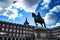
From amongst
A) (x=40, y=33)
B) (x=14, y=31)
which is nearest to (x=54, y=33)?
(x=14, y=31)

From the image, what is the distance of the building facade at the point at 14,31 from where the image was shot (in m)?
69.8

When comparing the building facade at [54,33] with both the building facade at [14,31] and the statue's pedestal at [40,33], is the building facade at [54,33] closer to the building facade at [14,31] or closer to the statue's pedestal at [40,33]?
the building facade at [14,31]

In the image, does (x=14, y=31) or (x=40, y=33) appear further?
(x=14, y=31)

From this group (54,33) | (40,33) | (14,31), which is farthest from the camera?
(54,33)

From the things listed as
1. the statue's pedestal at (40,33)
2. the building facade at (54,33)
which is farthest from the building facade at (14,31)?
the statue's pedestal at (40,33)

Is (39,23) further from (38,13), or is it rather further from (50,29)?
(50,29)

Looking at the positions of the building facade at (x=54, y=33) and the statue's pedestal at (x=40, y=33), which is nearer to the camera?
the statue's pedestal at (x=40, y=33)

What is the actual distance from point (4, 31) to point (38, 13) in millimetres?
48044

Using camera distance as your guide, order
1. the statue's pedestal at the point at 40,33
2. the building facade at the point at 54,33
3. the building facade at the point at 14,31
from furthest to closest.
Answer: the building facade at the point at 54,33 → the building facade at the point at 14,31 → the statue's pedestal at the point at 40,33

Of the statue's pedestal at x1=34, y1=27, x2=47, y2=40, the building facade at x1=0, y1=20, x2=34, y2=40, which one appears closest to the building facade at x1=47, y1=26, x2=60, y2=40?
the building facade at x1=0, y1=20, x2=34, y2=40

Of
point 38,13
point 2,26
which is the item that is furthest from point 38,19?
point 2,26

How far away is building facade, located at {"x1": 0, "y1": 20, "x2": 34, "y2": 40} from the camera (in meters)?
69.8

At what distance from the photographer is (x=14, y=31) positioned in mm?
74875

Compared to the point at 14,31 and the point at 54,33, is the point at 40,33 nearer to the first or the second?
the point at 14,31
